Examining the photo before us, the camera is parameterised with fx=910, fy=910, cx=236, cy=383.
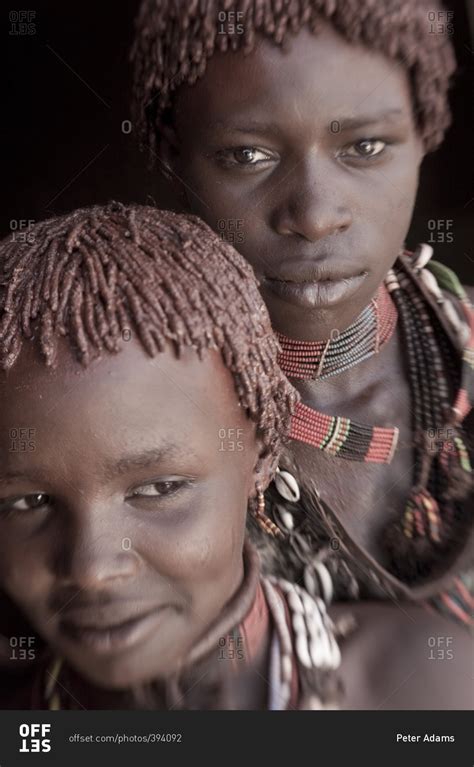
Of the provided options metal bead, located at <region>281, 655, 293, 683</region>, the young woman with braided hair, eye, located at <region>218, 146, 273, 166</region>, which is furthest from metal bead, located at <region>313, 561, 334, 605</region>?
eye, located at <region>218, 146, 273, 166</region>

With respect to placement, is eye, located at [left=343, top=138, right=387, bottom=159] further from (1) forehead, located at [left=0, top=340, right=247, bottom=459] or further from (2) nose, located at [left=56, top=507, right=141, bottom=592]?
(2) nose, located at [left=56, top=507, right=141, bottom=592]

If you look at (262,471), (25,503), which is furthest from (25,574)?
(262,471)

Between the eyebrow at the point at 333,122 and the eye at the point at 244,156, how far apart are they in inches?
1.1

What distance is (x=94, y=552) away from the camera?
3.66 feet

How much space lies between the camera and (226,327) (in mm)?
1110

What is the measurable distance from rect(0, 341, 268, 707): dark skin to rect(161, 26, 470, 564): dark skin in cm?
22

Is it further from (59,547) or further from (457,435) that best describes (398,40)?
(59,547)

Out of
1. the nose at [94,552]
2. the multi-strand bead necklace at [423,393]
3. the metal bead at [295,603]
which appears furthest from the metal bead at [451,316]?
the nose at [94,552]

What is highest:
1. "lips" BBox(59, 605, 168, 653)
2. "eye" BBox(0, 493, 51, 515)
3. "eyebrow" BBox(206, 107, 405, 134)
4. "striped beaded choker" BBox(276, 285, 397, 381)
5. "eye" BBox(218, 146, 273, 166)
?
"eyebrow" BBox(206, 107, 405, 134)

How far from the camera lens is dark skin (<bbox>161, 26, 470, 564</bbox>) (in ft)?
3.88

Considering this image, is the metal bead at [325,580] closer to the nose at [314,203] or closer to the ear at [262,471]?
the ear at [262,471]

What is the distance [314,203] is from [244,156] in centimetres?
12

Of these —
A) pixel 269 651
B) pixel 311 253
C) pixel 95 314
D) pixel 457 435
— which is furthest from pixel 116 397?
pixel 457 435

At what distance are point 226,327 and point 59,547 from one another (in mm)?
340
